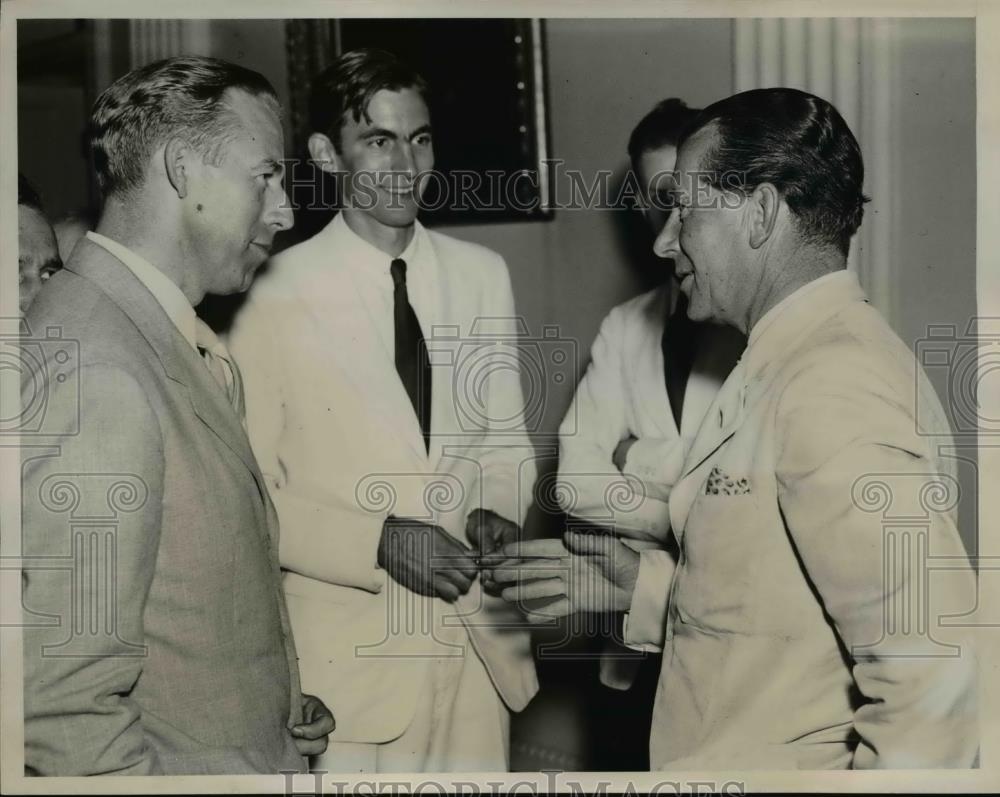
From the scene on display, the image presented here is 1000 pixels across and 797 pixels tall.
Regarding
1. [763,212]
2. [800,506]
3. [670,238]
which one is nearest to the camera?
[800,506]

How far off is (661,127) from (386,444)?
78 centimetres

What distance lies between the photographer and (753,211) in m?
1.96

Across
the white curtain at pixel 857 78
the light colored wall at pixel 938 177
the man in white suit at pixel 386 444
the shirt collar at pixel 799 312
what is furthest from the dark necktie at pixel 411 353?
the light colored wall at pixel 938 177

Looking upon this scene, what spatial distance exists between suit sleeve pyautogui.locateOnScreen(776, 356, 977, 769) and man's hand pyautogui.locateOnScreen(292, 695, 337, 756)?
90cm

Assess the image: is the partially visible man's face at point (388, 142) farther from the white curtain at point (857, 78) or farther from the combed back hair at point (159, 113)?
the white curtain at point (857, 78)

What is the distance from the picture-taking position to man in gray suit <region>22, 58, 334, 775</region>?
186cm

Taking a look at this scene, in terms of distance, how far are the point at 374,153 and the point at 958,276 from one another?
3.64ft

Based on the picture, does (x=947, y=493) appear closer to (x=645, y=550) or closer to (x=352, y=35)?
(x=645, y=550)

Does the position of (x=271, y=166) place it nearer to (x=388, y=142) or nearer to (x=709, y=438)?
(x=388, y=142)

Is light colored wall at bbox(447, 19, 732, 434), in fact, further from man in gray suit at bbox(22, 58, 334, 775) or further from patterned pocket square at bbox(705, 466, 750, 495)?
man in gray suit at bbox(22, 58, 334, 775)

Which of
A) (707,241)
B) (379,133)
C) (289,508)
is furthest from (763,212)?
(289,508)

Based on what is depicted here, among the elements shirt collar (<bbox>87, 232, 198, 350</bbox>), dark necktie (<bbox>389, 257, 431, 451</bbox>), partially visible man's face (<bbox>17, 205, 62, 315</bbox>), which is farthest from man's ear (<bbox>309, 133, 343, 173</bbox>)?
partially visible man's face (<bbox>17, 205, 62, 315</bbox>)

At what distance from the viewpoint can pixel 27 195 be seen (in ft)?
6.84

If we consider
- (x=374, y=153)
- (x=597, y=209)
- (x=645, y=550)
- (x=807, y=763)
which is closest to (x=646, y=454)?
(x=645, y=550)
